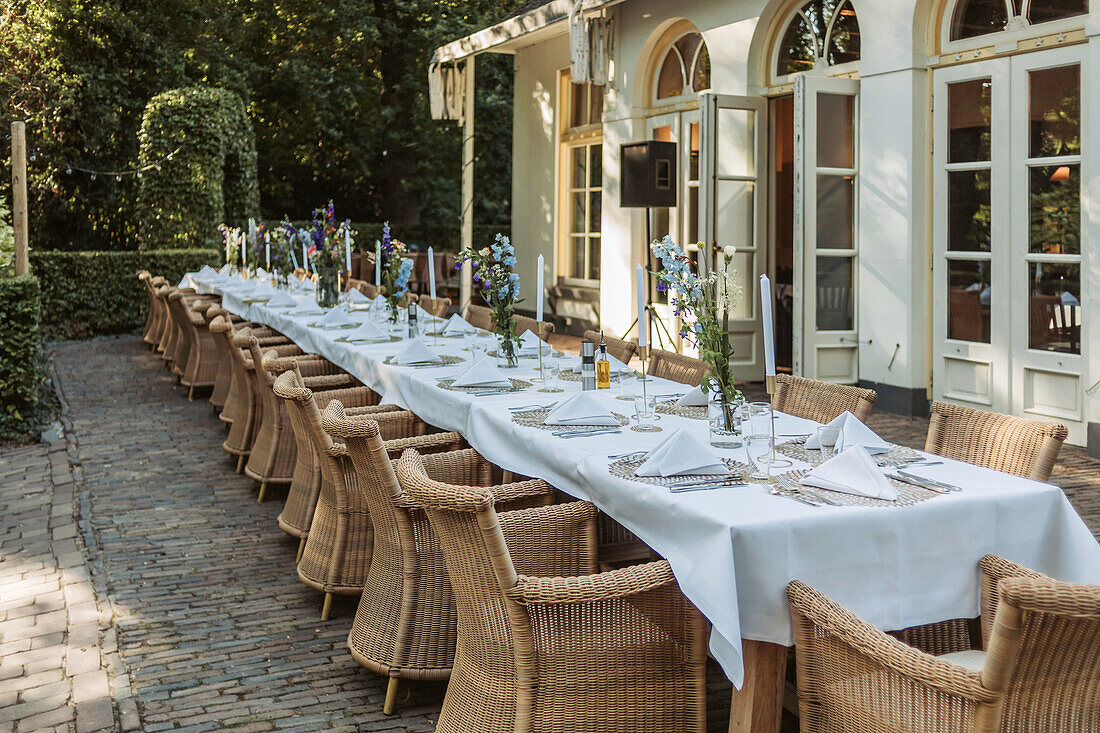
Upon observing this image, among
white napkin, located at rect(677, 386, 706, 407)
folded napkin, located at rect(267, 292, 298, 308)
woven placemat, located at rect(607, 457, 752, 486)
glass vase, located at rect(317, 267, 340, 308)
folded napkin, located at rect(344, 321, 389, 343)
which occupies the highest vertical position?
glass vase, located at rect(317, 267, 340, 308)

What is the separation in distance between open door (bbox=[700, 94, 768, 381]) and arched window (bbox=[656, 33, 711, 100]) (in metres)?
1.06

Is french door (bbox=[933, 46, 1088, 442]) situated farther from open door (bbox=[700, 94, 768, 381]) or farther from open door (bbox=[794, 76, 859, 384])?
open door (bbox=[700, 94, 768, 381])

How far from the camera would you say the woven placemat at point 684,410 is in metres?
3.90

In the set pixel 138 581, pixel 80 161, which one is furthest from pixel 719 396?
pixel 80 161

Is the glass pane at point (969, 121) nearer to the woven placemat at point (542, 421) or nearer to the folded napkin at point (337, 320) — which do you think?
the folded napkin at point (337, 320)

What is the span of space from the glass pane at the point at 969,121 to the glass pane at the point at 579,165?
6532 millimetres

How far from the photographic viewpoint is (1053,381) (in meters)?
6.82

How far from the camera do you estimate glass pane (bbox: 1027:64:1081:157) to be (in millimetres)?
6582

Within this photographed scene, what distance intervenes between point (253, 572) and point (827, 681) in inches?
124

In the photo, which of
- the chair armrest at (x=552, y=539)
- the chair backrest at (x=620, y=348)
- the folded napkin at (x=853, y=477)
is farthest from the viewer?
the chair backrest at (x=620, y=348)

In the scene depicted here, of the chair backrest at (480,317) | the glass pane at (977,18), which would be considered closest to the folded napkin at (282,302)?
the chair backrest at (480,317)

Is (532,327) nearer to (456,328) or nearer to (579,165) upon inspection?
(456,328)

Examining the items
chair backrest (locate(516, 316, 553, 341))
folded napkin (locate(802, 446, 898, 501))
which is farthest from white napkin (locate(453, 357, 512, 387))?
folded napkin (locate(802, 446, 898, 501))

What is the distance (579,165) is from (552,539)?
1110 cm
